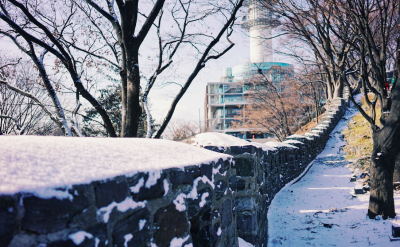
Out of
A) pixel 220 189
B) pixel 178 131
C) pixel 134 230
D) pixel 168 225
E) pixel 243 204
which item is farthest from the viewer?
pixel 178 131

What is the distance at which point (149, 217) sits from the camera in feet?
4.26

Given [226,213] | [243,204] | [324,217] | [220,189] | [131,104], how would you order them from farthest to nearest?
[131,104], [324,217], [243,204], [226,213], [220,189]

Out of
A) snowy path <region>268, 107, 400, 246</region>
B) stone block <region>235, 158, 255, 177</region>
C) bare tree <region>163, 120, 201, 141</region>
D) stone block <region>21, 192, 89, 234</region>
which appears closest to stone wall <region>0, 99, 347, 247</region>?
stone block <region>21, 192, 89, 234</region>

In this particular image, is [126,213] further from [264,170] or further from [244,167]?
[264,170]

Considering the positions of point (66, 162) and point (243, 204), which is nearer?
point (66, 162)

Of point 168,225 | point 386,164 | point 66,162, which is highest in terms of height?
point 66,162

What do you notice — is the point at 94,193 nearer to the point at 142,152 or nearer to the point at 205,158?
the point at 142,152

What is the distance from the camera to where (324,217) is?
5672mm

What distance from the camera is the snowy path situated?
15.0 ft

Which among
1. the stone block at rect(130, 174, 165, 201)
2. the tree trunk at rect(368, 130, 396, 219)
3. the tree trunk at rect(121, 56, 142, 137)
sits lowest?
the tree trunk at rect(368, 130, 396, 219)

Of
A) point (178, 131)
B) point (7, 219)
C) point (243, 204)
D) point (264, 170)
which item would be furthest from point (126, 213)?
point (178, 131)

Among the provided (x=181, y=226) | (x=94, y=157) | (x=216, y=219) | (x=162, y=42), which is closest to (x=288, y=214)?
(x=216, y=219)

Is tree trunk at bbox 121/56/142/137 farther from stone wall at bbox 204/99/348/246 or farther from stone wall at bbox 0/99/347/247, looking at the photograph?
stone wall at bbox 0/99/347/247

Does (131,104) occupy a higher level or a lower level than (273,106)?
lower
